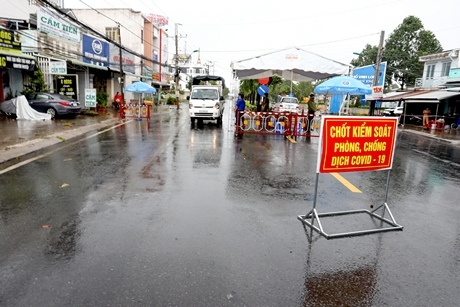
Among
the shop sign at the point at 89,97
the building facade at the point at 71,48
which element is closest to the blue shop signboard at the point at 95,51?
the building facade at the point at 71,48

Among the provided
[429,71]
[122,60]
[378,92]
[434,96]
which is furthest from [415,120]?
[122,60]

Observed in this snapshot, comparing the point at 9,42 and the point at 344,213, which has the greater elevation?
the point at 9,42

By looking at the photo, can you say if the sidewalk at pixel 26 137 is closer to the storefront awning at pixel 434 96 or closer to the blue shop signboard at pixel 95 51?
the blue shop signboard at pixel 95 51

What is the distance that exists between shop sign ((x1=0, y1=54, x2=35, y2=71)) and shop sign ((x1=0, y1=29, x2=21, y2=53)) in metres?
0.54

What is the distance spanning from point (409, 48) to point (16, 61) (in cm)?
4989

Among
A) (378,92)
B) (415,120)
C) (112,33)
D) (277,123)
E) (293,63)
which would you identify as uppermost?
(112,33)

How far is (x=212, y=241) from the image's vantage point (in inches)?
158

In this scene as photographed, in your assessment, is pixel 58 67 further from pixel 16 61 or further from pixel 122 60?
pixel 122 60

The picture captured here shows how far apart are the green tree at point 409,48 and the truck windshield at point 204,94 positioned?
132 feet

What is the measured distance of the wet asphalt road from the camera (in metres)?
3.03

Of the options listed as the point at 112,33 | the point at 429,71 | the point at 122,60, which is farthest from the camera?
the point at 112,33

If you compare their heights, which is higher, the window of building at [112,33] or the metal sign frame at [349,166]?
the window of building at [112,33]

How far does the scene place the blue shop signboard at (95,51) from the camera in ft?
91.0

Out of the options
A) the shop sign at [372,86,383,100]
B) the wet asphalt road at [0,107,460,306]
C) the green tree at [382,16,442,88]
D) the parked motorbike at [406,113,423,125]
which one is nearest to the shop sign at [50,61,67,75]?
the wet asphalt road at [0,107,460,306]
